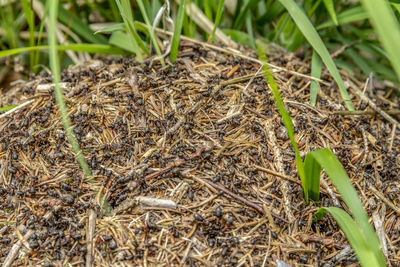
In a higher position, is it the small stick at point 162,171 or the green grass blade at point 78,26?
the green grass blade at point 78,26

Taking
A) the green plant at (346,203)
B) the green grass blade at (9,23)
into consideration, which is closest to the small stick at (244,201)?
the green plant at (346,203)

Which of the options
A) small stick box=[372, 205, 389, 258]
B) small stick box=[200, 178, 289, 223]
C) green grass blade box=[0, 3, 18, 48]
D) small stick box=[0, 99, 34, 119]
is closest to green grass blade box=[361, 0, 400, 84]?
small stick box=[200, 178, 289, 223]

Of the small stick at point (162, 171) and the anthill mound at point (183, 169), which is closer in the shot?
the anthill mound at point (183, 169)

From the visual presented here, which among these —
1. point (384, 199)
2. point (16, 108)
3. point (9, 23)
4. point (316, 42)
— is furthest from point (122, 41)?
point (384, 199)

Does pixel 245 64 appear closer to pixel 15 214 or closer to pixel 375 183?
→ pixel 375 183

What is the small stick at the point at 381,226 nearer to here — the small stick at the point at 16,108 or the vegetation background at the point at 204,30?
the vegetation background at the point at 204,30

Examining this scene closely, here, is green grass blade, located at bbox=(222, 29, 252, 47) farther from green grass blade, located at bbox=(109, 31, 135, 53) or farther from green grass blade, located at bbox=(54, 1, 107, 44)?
green grass blade, located at bbox=(54, 1, 107, 44)

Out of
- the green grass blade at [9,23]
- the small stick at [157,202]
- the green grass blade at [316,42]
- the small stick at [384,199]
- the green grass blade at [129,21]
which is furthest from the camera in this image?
the green grass blade at [9,23]
